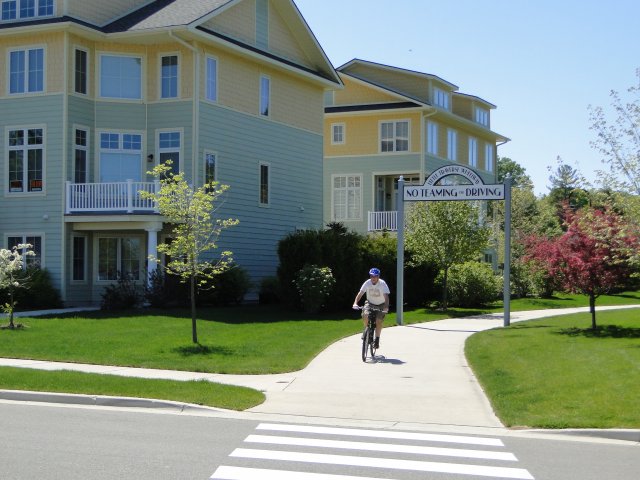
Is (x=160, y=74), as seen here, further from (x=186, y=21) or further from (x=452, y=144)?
(x=452, y=144)

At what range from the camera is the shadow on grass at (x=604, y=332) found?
1997 cm

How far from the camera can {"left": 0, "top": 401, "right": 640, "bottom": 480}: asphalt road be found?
8102 mm

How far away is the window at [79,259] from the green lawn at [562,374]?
1442cm

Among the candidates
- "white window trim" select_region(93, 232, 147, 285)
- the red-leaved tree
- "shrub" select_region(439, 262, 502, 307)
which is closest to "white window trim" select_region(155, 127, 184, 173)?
"white window trim" select_region(93, 232, 147, 285)

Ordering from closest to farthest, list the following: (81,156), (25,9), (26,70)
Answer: (26,70) < (81,156) < (25,9)

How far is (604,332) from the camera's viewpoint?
20.7 meters

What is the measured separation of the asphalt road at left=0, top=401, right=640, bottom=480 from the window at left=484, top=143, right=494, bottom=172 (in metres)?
42.2

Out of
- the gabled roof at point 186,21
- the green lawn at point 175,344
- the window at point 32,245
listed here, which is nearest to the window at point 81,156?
the window at point 32,245

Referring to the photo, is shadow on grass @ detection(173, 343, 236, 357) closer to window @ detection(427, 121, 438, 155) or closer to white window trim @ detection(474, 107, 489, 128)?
window @ detection(427, 121, 438, 155)

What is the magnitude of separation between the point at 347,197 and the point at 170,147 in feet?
49.8

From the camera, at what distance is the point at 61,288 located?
28531 millimetres

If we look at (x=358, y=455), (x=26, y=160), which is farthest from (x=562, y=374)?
(x=26, y=160)

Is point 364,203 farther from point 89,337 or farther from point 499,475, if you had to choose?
point 499,475

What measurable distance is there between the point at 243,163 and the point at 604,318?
1401 centimetres
